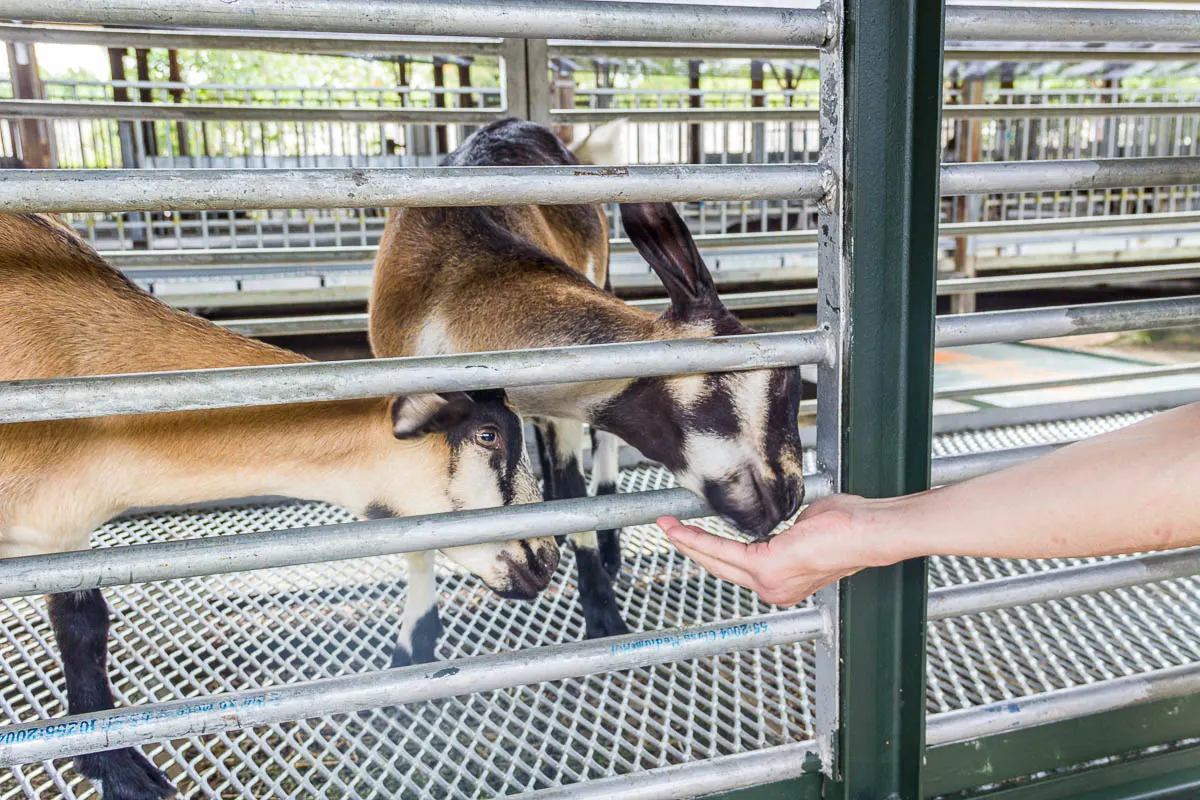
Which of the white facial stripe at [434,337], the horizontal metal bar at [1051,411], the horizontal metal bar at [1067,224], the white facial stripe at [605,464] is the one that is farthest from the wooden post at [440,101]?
the white facial stripe at [434,337]

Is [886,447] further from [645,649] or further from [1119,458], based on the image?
[645,649]

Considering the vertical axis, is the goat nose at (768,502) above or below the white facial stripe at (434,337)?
below

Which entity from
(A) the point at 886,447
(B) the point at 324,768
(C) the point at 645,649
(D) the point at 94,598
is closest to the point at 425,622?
(B) the point at 324,768

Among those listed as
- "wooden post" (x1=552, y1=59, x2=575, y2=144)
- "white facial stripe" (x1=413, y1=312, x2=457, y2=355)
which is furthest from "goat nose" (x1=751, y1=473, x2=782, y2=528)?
"wooden post" (x1=552, y1=59, x2=575, y2=144)

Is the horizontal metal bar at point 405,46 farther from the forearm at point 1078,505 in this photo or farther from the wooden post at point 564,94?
the wooden post at point 564,94

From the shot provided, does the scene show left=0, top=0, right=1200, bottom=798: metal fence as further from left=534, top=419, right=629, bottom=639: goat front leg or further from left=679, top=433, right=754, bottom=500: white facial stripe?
left=534, top=419, right=629, bottom=639: goat front leg

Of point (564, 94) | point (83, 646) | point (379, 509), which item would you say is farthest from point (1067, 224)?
point (564, 94)

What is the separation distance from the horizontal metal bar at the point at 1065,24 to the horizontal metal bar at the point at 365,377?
22.7 inches

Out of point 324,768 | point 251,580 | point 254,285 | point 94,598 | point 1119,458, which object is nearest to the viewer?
point 1119,458

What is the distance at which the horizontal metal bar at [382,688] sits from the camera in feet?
4.21

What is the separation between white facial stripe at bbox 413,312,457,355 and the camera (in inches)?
99.3

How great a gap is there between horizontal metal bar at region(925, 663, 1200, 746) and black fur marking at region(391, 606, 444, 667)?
1.39 meters

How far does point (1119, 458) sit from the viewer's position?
3.80 feet

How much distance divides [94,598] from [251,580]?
87 centimetres
